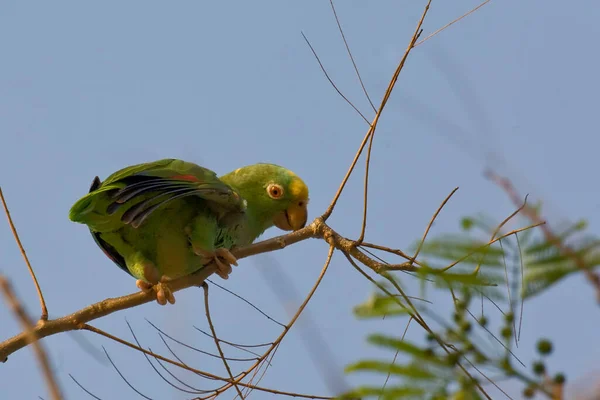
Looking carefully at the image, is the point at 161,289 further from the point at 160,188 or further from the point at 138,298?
the point at 160,188

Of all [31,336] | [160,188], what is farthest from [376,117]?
[31,336]

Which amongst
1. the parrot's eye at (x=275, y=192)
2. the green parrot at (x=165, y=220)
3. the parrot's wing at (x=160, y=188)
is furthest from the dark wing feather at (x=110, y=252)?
the parrot's eye at (x=275, y=192)

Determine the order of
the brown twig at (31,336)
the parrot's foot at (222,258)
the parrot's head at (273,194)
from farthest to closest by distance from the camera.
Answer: the parrot's head at (273,194), the parrot's foot at (222,258), the brown twig at (31,336)

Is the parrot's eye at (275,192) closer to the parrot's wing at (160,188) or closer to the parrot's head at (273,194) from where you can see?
the parrot's head at (273,194)

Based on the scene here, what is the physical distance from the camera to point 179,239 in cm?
453

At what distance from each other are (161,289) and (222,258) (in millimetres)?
468

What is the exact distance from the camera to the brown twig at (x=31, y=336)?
1.15 meters

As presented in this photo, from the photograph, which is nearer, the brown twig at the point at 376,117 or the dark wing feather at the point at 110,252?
the brown twig at the point at 376,117

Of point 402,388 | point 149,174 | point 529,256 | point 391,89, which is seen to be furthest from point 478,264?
point 149,174

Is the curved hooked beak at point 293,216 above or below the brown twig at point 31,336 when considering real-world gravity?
above

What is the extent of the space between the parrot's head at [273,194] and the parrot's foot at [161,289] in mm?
1058

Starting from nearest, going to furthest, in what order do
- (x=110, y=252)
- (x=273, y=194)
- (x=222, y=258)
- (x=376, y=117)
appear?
(x=376, y=117) → (x=222, y=258) → (x=110, y=252) → (x=273, y=194)

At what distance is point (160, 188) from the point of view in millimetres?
4219

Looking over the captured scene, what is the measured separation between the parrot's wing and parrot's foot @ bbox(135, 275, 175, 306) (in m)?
0.47
